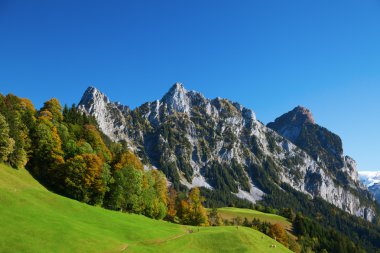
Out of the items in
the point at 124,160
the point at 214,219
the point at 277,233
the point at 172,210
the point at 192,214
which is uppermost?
the point at 124,160

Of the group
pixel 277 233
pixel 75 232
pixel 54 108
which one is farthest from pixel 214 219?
pixel 75 232

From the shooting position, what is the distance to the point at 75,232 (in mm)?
59750

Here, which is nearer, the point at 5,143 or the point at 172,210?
the point at 5,143

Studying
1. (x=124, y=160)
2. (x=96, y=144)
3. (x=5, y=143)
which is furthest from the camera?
(x=96, y=144)

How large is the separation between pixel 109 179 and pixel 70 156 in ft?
43.7

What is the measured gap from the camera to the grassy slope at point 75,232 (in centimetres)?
5344

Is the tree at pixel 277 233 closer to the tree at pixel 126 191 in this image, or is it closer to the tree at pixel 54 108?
the tree at pixel 126 191

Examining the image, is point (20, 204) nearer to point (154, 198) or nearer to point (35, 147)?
point (35, 147)

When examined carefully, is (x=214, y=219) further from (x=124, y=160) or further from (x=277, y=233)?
(x=124, y=160)

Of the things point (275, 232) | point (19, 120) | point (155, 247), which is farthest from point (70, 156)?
point (275, 232)

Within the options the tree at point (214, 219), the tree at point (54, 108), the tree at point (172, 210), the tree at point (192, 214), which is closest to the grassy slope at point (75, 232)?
the tree at point (192, 214)

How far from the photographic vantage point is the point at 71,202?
81438mm

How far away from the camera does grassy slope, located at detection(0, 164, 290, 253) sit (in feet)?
175

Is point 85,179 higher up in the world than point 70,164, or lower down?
lower down
